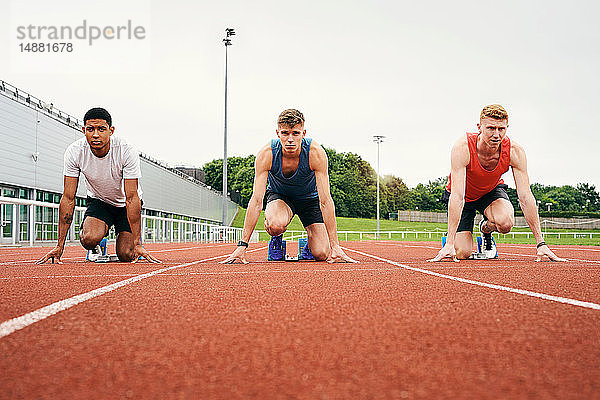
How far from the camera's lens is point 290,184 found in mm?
6414

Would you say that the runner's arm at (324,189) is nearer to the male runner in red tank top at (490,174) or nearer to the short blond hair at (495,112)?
the male runner in red tank top at (490,174)

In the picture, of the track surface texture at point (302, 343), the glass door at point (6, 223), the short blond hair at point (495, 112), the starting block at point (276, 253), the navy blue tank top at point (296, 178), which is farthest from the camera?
the glass door at point (6, 223)

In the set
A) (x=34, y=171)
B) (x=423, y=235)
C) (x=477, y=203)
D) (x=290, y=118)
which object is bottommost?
(x=423, y=235)

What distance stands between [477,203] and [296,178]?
245 cm

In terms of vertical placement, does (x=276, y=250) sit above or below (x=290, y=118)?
below

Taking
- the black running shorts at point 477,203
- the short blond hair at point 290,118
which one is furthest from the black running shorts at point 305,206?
the black running shorts at point 477,203

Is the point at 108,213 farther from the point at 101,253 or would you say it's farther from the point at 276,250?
the point at 276,250

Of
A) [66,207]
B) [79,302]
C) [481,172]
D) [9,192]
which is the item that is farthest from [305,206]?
[9,192]

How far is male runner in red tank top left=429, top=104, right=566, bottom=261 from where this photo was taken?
18.2 ft

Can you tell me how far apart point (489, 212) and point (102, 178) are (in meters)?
4.60

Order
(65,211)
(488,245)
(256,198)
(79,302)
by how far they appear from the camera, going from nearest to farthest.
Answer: (79,302) → (65,211) → (256,198) → (488,245)

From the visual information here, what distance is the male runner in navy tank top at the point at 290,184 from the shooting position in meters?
5.74

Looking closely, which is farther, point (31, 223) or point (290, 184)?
point (31, 223)

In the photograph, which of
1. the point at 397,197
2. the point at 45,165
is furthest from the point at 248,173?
the point at 45,165
